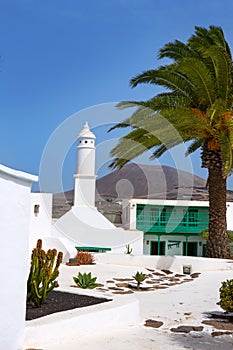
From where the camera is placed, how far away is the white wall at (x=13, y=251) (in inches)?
205

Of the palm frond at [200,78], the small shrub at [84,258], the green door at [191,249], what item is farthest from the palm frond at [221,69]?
the green door at [191,249]

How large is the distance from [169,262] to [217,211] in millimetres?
2635

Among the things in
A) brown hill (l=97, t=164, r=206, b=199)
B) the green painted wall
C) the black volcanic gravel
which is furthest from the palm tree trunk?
brown hill (l=97, t=164, r=206, b=199)

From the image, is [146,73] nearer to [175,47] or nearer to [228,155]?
[175,47]

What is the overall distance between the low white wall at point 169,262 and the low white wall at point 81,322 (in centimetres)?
833

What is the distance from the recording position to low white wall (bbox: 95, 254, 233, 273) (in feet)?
51.6

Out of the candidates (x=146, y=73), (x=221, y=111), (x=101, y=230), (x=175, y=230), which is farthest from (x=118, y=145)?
(x=175, y=230)

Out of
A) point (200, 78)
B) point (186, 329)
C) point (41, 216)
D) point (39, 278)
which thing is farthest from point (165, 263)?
point (39, 278)

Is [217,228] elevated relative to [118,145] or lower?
lower

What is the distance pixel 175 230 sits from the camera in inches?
1136

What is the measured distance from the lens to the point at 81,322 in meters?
6.61

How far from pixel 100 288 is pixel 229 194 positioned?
28892 millimetres

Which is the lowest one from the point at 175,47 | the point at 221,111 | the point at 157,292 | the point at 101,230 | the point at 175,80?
the point at 157,292

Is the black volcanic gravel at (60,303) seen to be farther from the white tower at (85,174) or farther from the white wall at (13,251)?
the white tower at (85,174)
